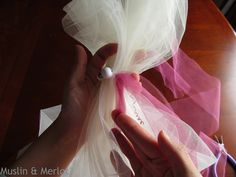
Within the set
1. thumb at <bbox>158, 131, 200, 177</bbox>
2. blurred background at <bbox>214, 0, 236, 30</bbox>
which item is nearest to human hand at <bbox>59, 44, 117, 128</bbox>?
thumb at <bbox>158, 131, 200, 177</bbox>

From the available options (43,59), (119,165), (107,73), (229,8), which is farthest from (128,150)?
(229,8)

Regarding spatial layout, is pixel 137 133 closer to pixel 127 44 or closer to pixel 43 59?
pixel 127 44

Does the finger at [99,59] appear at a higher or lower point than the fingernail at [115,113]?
higher

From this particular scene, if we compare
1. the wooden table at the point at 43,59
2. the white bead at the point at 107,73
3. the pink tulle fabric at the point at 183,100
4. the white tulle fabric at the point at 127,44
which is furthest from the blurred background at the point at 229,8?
the white bead at the point at 107,73

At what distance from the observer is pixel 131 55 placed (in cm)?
52

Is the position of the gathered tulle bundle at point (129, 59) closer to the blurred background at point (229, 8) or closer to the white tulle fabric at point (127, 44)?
the white tulle fabric at point (127, 44)

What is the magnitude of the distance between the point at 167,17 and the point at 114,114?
180 mm

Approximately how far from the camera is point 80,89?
0.64 metres

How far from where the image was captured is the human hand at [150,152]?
44 centimetres

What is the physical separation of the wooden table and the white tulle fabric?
0.53ft

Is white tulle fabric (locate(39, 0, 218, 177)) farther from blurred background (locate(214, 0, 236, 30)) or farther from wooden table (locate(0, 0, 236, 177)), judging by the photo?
blurred background (locate(214, 0, 236, 30))

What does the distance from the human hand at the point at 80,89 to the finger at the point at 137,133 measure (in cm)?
13

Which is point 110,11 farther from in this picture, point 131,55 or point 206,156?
point 206,156

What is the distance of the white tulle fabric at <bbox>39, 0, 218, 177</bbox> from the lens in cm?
51
